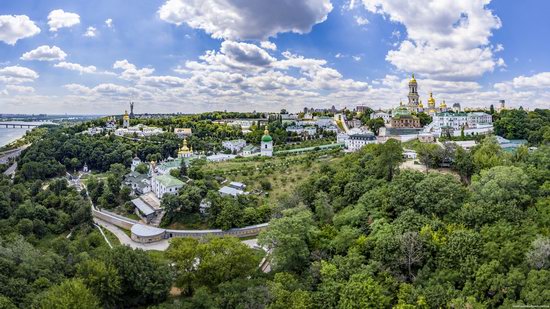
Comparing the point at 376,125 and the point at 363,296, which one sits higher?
the point at 376,125

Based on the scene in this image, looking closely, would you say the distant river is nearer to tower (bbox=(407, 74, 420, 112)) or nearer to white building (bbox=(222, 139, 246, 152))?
white building (bbox=(222, 139, 246, 152))

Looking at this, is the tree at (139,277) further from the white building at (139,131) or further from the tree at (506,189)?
the white building at (139,131)

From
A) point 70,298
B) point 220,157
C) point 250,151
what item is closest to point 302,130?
point 250,151

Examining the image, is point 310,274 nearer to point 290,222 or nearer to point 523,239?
point 290,222

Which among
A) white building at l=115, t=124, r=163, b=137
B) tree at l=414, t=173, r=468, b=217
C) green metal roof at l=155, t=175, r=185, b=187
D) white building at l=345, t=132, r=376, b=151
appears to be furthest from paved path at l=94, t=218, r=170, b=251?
white building at l=115, t=124, r=163, b=137

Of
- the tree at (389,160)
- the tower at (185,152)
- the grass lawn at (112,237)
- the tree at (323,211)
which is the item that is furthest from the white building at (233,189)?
the tower at (185,152)

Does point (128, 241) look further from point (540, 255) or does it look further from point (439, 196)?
point (540, 255)
